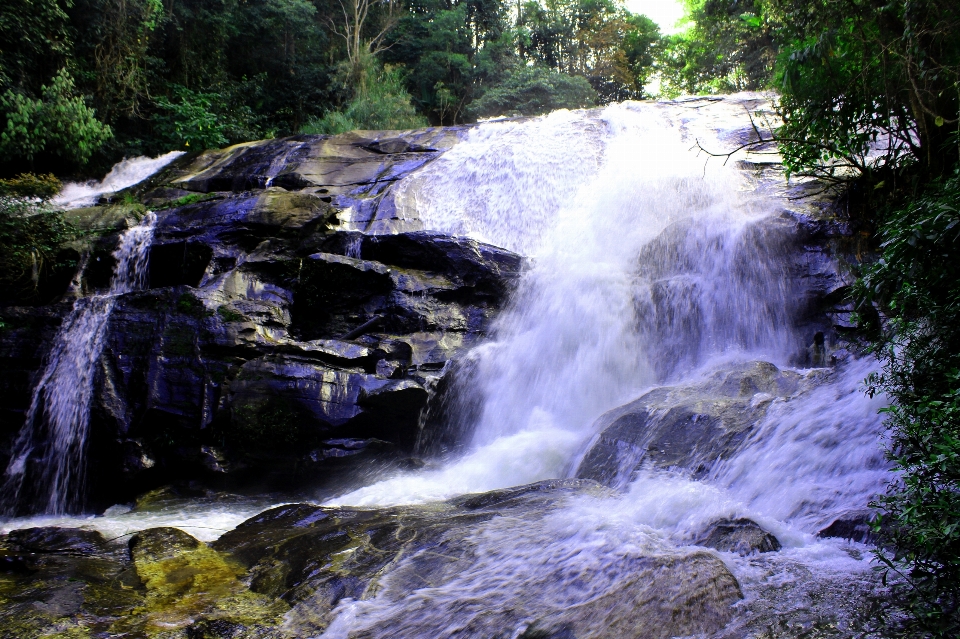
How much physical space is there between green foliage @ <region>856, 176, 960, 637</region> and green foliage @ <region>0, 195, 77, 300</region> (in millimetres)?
12161

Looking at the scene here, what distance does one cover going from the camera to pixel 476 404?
9.18 meters

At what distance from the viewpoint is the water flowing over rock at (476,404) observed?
4105 mm

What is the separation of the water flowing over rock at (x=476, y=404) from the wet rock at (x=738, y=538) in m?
0.03

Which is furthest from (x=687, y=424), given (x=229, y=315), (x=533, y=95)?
(x=533, y=95)

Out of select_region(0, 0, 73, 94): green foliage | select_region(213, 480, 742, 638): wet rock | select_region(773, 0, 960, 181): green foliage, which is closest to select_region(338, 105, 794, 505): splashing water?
select_region(213, 480, 742, 638): wet rock

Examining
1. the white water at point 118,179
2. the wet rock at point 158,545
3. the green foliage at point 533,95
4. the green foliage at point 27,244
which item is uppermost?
the green foliage at point 533,95

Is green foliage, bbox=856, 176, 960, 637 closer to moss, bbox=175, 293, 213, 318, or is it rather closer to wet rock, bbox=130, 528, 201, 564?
wet rock, bbox=130, 528, 201, 564

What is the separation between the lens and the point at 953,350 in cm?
Result: 410

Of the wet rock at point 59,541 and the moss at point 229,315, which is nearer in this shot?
the wet rock at point 59,541

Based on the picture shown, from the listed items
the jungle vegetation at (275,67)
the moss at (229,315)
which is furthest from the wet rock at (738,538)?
the jungle vegetation at (275,67)

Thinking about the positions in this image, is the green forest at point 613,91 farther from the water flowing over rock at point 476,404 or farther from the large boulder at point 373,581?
the large boulder at point 373,581

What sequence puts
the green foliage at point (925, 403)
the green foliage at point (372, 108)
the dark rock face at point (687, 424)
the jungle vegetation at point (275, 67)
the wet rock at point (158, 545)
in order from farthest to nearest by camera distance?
the green foliage at point (372, 108) < the jungle vegetation at point (275, 67) < the dark rock face at point (687, 424) < the wet rock at point (158, 545) < the green foliage at point (925, 403)

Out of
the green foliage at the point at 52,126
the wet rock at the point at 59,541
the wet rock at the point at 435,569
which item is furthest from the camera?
the green foliage at the point at 52,126

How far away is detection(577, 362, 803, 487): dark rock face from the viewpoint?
5980 mm
